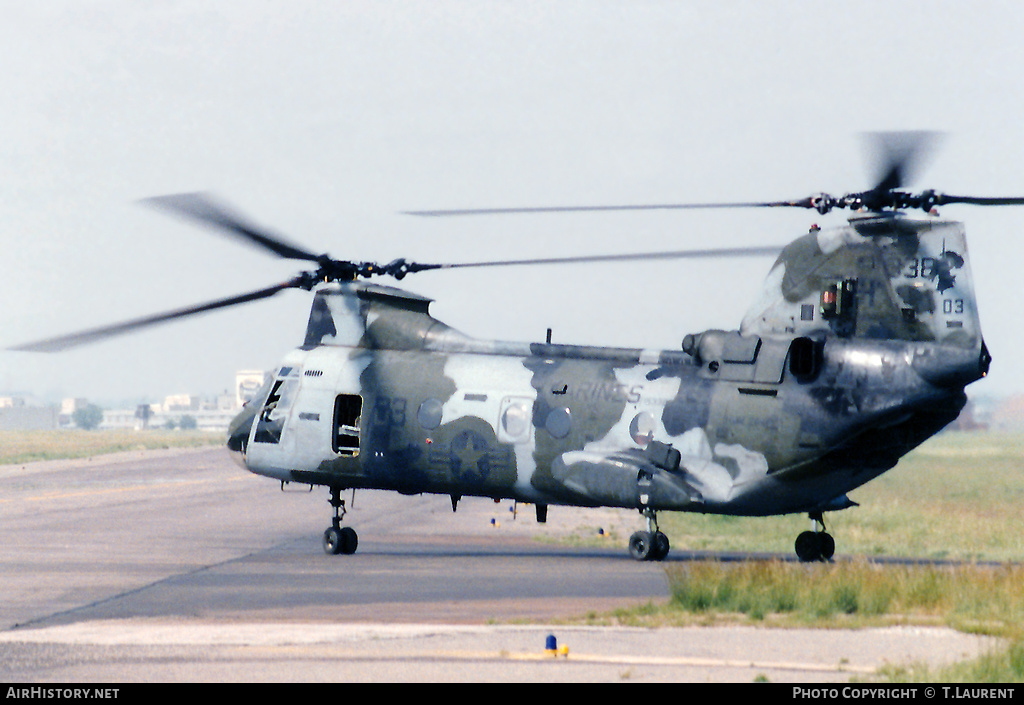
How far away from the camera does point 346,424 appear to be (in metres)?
24.0

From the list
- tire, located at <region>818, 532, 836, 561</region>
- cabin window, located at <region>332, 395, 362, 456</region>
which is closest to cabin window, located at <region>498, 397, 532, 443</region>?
cabin window, located at <region>332, 395, 362, 456</region>

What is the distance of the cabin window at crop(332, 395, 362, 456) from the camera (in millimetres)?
23641

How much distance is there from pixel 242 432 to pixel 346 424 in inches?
91.6

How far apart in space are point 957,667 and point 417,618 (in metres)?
6.39

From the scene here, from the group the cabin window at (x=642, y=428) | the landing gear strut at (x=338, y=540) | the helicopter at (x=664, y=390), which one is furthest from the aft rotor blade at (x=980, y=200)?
the landing gear strut at (x=338, y=540)

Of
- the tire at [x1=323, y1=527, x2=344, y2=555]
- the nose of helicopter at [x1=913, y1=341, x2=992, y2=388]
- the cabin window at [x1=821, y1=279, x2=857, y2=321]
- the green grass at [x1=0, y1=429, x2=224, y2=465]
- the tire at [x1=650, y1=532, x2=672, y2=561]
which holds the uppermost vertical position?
the cabin window at [x1=821, y1=279, x2=857, y2=321]

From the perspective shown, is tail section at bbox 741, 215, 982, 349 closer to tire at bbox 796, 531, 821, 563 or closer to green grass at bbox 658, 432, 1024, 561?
tire at bbox 796, 531, 821, 563

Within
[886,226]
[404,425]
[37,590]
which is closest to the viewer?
[37,590]

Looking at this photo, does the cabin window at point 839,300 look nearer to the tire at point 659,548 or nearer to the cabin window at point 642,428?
the cabin window at point 642,428

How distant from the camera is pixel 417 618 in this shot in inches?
609

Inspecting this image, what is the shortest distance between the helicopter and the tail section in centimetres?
2

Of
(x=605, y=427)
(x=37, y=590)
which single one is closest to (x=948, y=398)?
(x=605, y=427)
